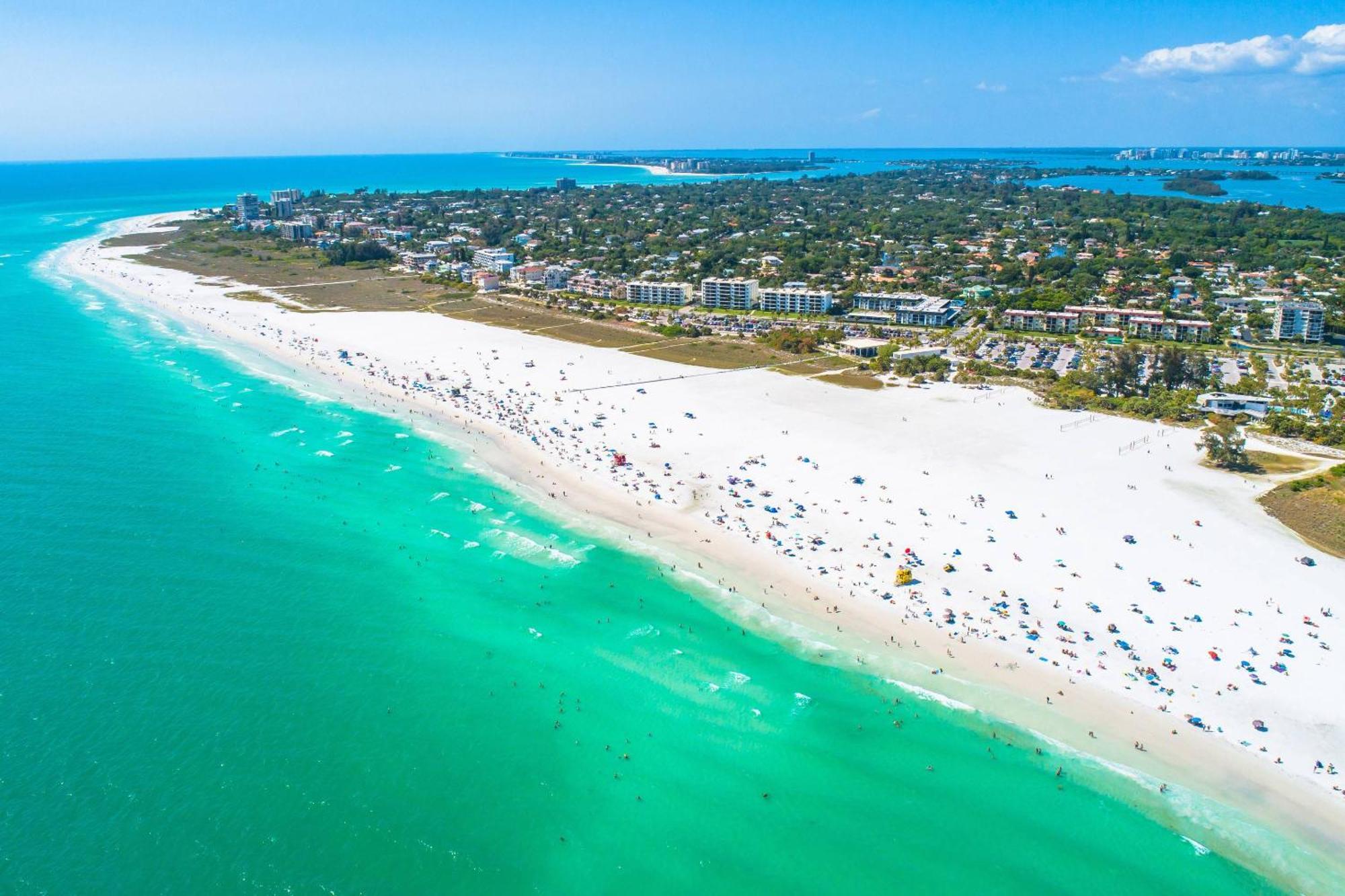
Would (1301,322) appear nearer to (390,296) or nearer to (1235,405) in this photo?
(1235,405)

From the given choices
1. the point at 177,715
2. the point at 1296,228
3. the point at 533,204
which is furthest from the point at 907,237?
the point at 177,715

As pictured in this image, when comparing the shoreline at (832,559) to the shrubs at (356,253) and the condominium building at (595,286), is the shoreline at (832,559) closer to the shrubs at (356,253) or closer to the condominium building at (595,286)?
the condominium building at (595,286)

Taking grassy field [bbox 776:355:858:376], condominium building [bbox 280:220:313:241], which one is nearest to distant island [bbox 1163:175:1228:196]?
grassy field [bbox 776:355:858:376]

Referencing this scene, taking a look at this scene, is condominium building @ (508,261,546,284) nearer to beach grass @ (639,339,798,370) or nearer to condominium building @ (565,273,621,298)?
condominium building @ (565,273,621,298)

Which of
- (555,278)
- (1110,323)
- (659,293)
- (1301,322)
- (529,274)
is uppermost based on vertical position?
(529,274)

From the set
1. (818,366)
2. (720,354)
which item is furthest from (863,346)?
(720,354)

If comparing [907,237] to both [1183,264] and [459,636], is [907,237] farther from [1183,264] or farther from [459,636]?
[459,636]

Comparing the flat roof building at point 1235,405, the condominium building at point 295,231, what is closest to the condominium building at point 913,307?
the flat roof building at point 1235,405
